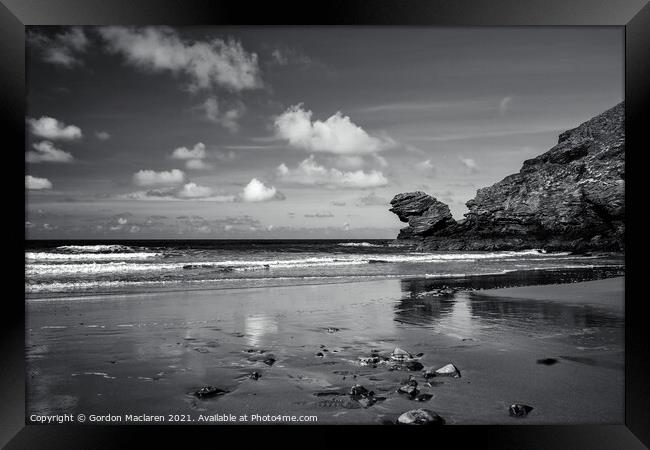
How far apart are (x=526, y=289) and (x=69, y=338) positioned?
8.50 m

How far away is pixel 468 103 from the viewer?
5.81 meters

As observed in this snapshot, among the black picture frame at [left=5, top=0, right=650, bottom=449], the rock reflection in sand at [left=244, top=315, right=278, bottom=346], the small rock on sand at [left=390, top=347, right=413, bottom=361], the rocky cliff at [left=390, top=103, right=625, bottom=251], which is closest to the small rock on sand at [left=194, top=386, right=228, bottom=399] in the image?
the black picture frame at [left=5, top=0, right=650, bottom=449]

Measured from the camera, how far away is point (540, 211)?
2069 cm

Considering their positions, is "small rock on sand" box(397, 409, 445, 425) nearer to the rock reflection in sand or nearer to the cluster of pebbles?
the cluster of pebbles

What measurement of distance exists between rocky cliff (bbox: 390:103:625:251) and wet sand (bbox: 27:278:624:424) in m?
4.43

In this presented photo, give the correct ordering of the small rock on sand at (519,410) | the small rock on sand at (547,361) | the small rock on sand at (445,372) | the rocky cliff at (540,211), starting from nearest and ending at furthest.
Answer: the small rock on sand at (519,410) < the small rock on sand at (445,372) < the small rock on sand at (547,361) < the rocky cliff at (540,211)

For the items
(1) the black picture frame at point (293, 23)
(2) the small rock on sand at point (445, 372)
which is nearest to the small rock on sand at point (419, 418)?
(2) the small rock on sand at point (445, 372)

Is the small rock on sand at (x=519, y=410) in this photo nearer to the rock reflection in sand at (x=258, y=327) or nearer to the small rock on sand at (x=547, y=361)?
the small rock on sand at (x=547, y=361)

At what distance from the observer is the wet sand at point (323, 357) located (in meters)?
3.45

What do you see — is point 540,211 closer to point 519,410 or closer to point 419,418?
point 519,410

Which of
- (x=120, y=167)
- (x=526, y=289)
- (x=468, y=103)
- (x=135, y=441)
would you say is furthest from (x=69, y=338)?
(x=526, y=289)

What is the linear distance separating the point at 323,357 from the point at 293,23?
3.19 metres

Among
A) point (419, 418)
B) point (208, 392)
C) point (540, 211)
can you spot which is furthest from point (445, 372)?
point (540, 211)

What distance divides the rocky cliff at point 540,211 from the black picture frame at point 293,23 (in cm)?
502
